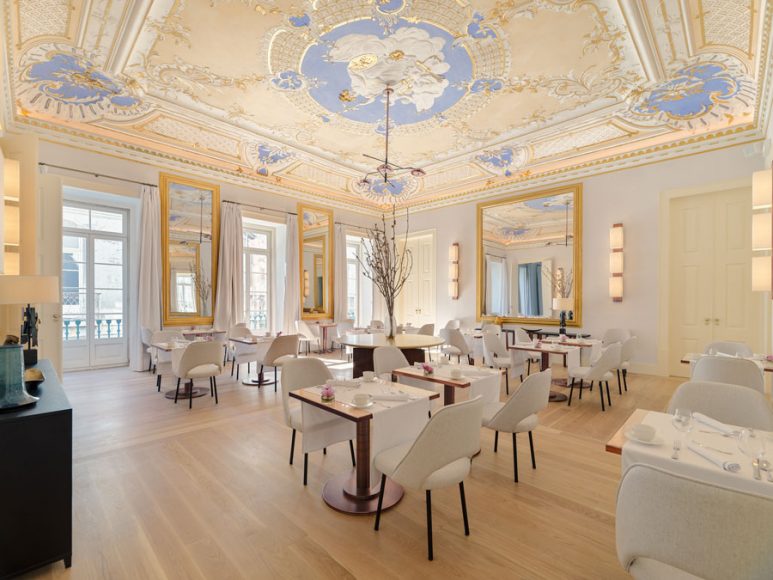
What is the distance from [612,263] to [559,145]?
89.0 inches

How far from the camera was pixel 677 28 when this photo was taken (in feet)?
12.5

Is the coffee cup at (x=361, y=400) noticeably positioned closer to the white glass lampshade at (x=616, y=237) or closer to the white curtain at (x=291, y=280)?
the white glass lampshade at (x=616, y=237)

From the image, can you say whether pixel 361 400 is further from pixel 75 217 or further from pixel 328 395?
pixel 75 217

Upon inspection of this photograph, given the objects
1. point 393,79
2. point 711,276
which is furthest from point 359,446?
point 711,276

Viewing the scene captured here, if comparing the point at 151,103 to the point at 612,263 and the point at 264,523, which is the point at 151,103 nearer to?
the point at 264,523

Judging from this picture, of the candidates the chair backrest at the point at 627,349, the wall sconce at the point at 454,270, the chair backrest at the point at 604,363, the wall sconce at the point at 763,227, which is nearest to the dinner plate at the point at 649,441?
the chair backrest at the point at 604,363

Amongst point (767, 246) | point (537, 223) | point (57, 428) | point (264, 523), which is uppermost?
point (537, 223)

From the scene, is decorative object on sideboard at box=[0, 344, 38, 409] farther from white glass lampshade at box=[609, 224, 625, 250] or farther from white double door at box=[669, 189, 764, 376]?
white double door at box=[669, 189, 764, 376]

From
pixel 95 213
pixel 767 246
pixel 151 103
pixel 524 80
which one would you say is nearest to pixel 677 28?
pixel 524 80

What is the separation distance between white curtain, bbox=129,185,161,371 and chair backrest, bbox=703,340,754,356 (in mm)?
8022

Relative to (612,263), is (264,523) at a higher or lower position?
lower

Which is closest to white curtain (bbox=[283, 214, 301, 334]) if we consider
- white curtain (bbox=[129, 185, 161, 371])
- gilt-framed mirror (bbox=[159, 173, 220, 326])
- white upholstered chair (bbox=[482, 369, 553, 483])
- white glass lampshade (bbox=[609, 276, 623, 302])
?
gilt-framed mirror (bbox=[159, 173, 220, 326])

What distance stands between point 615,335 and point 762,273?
8.99ft

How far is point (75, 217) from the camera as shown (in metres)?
6.71
